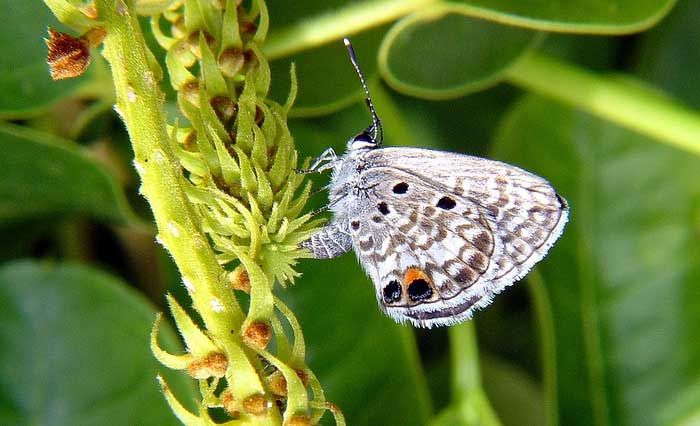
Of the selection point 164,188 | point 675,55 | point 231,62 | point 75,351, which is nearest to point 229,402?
point 164,188

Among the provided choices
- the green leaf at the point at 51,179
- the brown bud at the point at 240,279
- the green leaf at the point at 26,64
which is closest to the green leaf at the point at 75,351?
the green leaf at the point at 51,179

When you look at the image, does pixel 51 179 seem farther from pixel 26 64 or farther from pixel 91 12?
pixel 91 12

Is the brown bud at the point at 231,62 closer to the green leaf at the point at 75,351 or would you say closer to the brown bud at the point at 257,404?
the brown bud at the point at 257,404

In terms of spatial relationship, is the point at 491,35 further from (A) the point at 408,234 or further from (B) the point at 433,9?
(A) the point at 408,234

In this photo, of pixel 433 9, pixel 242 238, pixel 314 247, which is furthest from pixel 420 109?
pixel 242 238

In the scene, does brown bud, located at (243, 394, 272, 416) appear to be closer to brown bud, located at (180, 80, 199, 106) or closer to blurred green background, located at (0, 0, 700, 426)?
brown bud, located at (180, 80, 199, 106)

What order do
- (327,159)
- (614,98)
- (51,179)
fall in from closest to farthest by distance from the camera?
1. (327,159)
2. (51,179)
3. (614,98)
